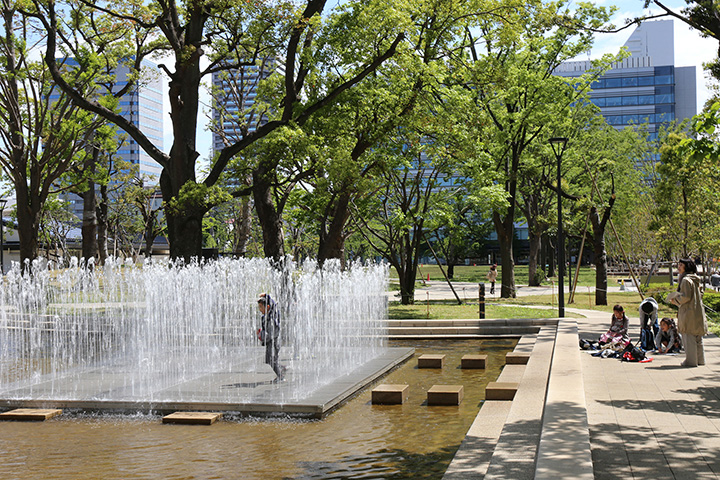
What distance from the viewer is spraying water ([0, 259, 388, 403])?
10.9 metres

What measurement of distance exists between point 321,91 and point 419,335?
30.3 ft

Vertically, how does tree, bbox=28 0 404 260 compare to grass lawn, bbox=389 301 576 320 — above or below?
above

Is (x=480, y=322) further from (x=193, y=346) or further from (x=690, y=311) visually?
(x=690, y=311)

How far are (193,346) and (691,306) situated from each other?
32.2 ft

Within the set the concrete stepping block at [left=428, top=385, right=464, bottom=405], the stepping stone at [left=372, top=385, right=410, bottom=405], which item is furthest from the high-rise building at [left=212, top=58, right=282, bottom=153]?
the concrete stepping block at [left=428, top=385, right=464, bottom=405]

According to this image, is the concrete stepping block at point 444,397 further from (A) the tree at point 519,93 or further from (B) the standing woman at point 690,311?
(A) the tree at point 519,93

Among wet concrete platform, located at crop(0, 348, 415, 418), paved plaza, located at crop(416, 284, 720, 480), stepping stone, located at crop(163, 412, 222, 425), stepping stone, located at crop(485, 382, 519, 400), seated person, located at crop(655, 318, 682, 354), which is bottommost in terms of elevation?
stepping stone, located at crop(163, 412, 222, 425)

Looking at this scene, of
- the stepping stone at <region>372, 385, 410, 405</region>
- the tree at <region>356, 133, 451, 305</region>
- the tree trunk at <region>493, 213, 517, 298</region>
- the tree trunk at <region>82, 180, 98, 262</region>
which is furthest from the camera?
the tree trunk at <region>82, 180, 98, 262</region>

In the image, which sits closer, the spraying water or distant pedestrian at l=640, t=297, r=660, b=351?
the spraying water

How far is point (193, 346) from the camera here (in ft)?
50.1

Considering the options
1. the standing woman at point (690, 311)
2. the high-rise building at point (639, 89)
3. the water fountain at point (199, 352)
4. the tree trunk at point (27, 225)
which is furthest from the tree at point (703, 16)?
the high-rise building at point (639, 89)

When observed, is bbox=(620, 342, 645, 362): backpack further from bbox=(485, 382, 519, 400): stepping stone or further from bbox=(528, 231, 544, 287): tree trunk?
bbox=(528, 231, 544, 287): tree trunk

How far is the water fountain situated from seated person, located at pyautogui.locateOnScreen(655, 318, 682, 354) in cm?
476

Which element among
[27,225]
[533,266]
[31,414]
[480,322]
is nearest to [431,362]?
[480,322]
